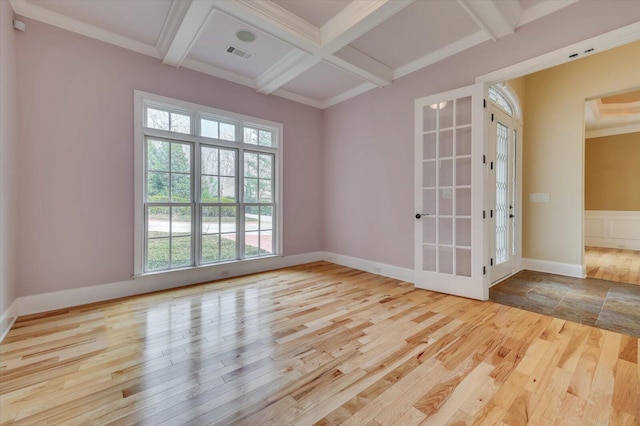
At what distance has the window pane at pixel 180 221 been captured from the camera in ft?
12.3

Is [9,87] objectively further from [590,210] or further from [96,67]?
[590,210]

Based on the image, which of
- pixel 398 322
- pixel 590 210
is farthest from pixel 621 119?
pixel 398 322

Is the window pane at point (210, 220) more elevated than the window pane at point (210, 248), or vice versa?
the window pane at point (210, 220)

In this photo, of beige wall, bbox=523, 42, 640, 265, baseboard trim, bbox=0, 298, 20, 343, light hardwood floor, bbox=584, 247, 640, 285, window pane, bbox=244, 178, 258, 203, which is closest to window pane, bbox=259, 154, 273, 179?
window pane, bbox=244, 178, 258, 203

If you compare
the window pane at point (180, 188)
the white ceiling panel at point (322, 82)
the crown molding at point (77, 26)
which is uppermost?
the white ceiling panel at point (322, 82)

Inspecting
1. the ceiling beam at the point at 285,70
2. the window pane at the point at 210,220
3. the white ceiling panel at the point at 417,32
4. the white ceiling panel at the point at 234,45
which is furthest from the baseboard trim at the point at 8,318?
the white ceiling panel at the point at 417,32

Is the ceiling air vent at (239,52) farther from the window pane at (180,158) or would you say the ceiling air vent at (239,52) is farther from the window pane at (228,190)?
the window pane at (228,190)

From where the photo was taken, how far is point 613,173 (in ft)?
21.5

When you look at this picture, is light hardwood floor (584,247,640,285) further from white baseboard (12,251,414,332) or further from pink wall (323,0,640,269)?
white baseboard (12,251,414,332)

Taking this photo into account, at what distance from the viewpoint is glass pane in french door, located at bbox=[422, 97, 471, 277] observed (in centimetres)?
332

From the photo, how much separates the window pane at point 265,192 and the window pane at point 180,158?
3.97ft

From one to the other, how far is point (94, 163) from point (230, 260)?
215 cm

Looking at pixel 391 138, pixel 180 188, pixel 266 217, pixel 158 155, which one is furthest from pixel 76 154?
pixel 391 138

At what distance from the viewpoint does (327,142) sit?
5398 millimetres
